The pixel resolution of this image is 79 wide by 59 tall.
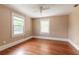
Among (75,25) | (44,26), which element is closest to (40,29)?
(44,26)

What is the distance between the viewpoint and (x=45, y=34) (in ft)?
22.6

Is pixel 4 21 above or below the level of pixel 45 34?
above

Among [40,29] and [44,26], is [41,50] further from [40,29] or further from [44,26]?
[40,29]

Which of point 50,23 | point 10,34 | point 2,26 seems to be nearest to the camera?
point 2,26

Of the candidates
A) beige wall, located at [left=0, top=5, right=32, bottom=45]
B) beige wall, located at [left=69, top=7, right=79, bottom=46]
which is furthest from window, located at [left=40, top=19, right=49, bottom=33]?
beige wall, located at [left=0, top=5, right=32, bottom=45]

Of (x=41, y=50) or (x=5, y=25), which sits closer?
(x=41, y=50)

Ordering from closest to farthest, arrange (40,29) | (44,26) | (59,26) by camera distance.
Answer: (59,26)
(44,26)
(40,29)

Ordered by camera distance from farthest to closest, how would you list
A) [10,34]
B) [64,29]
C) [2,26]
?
[64,29] → [10,34] → [2,26]

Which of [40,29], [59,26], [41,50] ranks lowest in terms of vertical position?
[41,50]

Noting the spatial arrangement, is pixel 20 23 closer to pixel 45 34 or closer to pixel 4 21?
pixel 4 21

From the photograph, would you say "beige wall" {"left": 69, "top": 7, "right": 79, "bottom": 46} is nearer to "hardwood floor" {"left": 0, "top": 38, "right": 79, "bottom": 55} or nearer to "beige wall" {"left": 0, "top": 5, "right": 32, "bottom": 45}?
"hardwood floor" {"left": 0, "top": 38, "right": 79, "bottom": 55}
